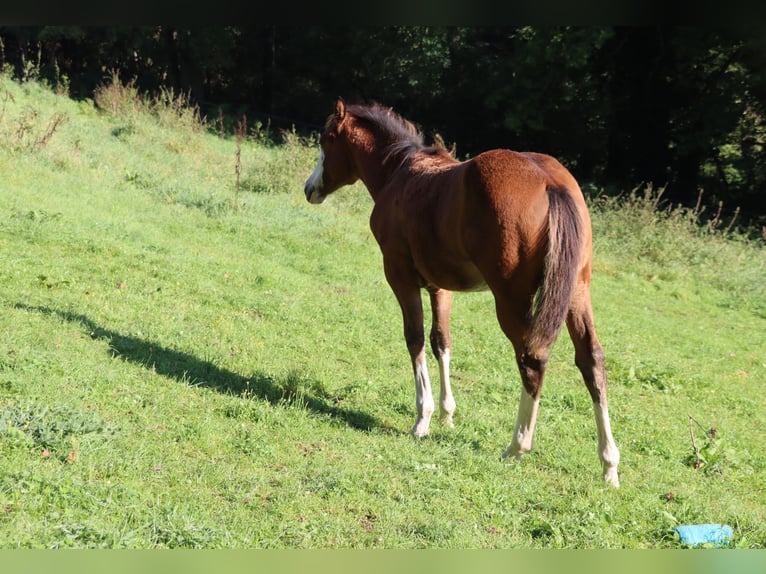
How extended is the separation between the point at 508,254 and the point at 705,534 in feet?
6.31

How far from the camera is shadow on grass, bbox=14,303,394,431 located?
521 cm

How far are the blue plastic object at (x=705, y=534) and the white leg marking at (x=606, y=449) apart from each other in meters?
0.72

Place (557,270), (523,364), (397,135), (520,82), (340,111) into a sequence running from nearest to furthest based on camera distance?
(557,270), (523,364), (397,135), (340,111), (520,82)

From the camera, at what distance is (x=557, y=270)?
4.01m

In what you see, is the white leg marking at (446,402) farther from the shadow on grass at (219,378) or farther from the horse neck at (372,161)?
the horse neck at (372,161)

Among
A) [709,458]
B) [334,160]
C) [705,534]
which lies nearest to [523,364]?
[705,534]

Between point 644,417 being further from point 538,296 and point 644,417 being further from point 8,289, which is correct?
point 8,289

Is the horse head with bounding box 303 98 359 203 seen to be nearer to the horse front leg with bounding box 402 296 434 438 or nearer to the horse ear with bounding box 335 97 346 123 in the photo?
the horse ear with bounding box 335 97 346 123

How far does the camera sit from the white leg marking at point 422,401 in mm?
5086

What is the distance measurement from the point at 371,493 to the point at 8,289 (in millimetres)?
4610

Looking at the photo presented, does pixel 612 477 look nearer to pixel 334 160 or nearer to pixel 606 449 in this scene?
pixel 606 449

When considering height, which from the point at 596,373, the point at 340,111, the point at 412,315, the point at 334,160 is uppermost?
the point at 340,111

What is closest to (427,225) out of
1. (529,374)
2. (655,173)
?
(529,374)

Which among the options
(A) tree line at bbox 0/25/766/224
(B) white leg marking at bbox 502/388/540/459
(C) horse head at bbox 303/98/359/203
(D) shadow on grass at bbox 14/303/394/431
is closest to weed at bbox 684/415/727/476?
(B) white leg marking at bbox 502/388/540/459
